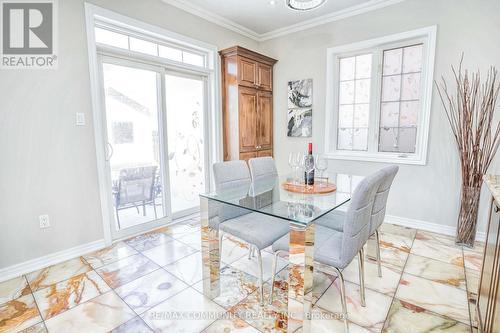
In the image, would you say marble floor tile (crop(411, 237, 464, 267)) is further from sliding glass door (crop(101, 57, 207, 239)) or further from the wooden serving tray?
sliding glass door (crop(101, 57, 207, 239))

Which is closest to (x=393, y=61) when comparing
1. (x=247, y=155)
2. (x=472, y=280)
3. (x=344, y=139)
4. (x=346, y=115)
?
(x=346, y=115)

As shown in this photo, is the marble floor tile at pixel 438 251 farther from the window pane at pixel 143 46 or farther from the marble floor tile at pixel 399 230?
the window pane at pixel 143 46

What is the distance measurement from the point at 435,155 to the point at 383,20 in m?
1.73

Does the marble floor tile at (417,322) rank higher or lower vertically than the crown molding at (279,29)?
lower

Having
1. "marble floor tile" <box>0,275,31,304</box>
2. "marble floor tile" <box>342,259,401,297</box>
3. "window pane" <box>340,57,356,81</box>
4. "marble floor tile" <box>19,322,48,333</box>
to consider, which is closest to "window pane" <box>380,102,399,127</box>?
"window pane" <box>340,57,356,81</box>

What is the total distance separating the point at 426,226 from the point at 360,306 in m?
1.86

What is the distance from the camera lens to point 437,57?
278 centimetres

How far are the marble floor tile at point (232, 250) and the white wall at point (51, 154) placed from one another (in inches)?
52.5

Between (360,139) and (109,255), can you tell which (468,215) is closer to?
(360,139)

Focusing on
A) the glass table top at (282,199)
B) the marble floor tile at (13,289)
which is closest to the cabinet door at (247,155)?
the glass table top at (282,199)

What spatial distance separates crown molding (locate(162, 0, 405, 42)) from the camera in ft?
10.1

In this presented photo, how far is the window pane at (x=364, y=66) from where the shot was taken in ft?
11.0

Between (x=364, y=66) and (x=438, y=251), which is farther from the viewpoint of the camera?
(x=364, y=66)

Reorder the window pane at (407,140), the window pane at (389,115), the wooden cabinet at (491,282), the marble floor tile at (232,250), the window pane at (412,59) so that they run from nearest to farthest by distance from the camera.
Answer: the wooden cabinet at (491,282)
the marble floor tile at (232,250)
the window pane at (412,59)
the window pane at (407,140)
the window pane at (389,115)
